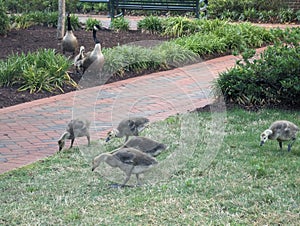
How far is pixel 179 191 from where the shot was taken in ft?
19.6

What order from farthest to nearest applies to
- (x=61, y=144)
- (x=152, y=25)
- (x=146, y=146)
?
(x=152, y=25)
(x=61, y=144)
(x=146, y=146)

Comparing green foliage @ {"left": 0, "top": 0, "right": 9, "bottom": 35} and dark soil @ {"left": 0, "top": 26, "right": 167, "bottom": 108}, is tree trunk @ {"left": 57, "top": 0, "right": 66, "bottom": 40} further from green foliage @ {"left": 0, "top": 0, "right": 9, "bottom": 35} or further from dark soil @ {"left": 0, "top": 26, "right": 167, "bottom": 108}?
green foliage @ {"left": 0, "top": 0, "right": 9, "bottom": 35}

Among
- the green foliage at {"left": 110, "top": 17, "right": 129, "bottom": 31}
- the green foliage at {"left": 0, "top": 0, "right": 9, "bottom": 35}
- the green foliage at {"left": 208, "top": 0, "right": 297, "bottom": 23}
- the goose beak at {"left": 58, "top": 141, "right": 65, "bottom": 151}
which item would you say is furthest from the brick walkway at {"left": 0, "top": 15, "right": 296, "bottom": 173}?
the green foliage at {"left": 208, "top": 0, "right": 297, "bottom": 23}

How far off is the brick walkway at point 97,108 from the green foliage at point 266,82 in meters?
0.54

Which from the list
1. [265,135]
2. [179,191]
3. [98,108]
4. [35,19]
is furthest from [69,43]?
[179,191]

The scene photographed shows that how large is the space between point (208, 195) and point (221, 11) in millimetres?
16195

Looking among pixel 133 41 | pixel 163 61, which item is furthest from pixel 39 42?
pixel 163 61

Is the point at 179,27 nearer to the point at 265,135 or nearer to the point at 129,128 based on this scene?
the point at 129,128

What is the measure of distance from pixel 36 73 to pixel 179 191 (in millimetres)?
4985

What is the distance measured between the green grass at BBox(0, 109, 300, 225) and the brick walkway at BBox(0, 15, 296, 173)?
518 millimetres

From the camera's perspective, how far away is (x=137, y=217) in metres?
5.38

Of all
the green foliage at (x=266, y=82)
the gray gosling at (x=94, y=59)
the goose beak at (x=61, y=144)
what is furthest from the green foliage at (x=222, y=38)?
the goose beak at (x=61, y=144)

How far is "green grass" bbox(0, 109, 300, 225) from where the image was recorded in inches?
212

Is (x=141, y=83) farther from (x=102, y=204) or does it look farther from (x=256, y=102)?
(x=102, y=204)
